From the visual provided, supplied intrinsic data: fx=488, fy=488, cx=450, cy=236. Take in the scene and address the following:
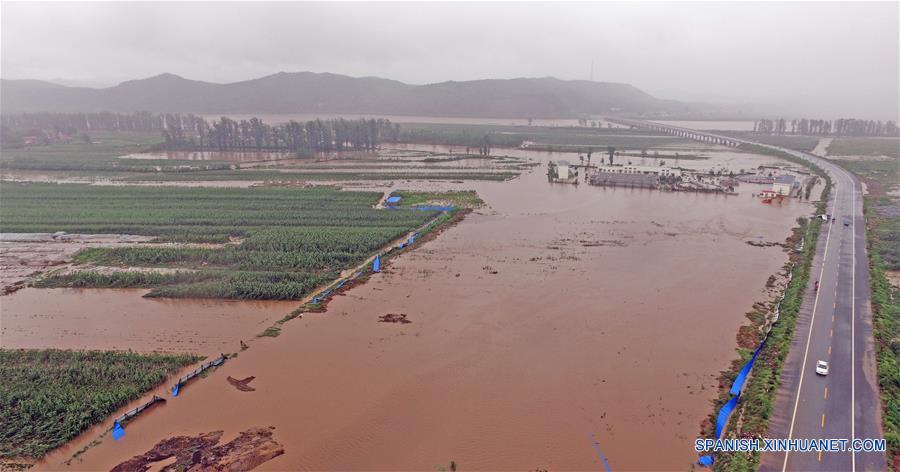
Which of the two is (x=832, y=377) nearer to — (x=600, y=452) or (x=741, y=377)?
(x=741, y=377)

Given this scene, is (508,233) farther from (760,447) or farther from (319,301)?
(760,447)

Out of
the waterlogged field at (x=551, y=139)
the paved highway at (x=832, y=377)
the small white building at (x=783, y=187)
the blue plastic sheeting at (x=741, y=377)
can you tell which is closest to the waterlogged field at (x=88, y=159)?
the waterlogged field at (x=551, y=139)

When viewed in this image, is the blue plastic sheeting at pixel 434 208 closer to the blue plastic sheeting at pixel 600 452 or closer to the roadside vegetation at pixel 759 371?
the roadside vegetation at pixel 759 371

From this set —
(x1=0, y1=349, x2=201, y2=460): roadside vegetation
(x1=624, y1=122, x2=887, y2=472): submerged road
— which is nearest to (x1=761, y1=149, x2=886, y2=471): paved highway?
(x1=624, y1=122, x2=887, y2=472): submerged road

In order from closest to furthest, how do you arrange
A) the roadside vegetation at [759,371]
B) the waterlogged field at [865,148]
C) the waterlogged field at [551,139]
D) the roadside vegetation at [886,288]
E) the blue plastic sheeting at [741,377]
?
1. the roadside vegetation at [759,371]
2. the roadside vegetation at [886,288]
3. the blue plastic sheeting at [741,377]
4. the waterlogged field at [865,148]
5. the waterlogged field at [551,139]

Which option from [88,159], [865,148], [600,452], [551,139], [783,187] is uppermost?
[551,139]

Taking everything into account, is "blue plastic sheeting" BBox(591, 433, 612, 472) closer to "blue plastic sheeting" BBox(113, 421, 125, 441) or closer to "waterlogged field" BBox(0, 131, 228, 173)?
"blue plastic sheeting" BBox(113, 421, 125, 441)

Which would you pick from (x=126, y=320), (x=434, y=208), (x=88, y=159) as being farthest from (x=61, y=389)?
(x=88, y=159)
